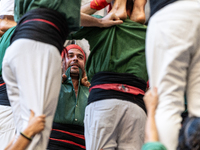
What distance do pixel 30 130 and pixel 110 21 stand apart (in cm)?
84

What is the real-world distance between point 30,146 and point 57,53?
0.38 metres

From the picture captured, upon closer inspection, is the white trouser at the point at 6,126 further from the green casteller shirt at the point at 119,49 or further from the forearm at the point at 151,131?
the forearm at the point at 151,131

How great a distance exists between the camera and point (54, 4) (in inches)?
45.7

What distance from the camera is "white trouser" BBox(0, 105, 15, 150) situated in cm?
169

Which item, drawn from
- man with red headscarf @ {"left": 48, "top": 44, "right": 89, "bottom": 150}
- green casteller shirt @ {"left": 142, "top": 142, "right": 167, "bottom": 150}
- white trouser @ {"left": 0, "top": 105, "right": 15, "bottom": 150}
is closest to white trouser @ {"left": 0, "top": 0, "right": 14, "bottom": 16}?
man with red headscarf @ {"left": 48, "top": 44, "right": 89, "bottom": 150}

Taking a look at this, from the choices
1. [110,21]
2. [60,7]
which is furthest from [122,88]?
[60,7]

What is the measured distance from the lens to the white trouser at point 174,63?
845 mm

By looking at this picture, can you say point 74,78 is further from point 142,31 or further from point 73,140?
point 142,31

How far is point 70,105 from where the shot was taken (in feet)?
7.50

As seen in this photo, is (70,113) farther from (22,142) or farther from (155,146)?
(155,146)

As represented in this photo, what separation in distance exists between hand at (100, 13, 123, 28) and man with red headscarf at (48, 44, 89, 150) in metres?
0.46

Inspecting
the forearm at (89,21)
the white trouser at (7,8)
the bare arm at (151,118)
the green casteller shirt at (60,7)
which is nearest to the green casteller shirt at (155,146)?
the bare arm at (151,118)

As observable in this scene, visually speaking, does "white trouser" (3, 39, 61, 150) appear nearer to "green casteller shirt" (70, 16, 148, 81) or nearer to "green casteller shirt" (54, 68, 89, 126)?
"green casteller shirt" (70, 16, 148, 81)

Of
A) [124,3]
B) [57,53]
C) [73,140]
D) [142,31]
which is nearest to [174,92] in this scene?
[57,53]
